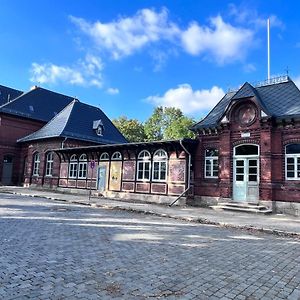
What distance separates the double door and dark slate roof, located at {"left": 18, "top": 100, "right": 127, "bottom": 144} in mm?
16315

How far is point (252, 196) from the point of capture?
1702 cm

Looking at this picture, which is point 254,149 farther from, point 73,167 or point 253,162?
point 73,167

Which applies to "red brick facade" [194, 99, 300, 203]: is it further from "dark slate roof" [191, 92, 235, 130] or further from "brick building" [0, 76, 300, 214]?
"dark slate roof" [191, 92, 235, 130]

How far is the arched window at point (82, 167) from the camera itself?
25191mm

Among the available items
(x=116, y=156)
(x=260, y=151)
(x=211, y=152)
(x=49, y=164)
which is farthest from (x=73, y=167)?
(x=260, y=151)

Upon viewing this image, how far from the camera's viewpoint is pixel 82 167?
2541 cm

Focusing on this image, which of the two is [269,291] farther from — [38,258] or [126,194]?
[126,194]

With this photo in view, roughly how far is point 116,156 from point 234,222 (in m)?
12.6

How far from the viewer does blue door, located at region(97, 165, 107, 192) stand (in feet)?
77.6

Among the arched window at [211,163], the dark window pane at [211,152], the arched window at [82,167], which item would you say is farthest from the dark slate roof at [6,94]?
the arched window at [211,163]

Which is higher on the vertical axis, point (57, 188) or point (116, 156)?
point (116, 156)

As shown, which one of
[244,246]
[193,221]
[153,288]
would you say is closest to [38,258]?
[153,288]

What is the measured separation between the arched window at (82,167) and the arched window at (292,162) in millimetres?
15129

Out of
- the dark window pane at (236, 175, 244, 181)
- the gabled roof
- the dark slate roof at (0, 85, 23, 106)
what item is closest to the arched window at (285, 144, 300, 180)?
the dark window pane at (236, 175, 244, 181)
